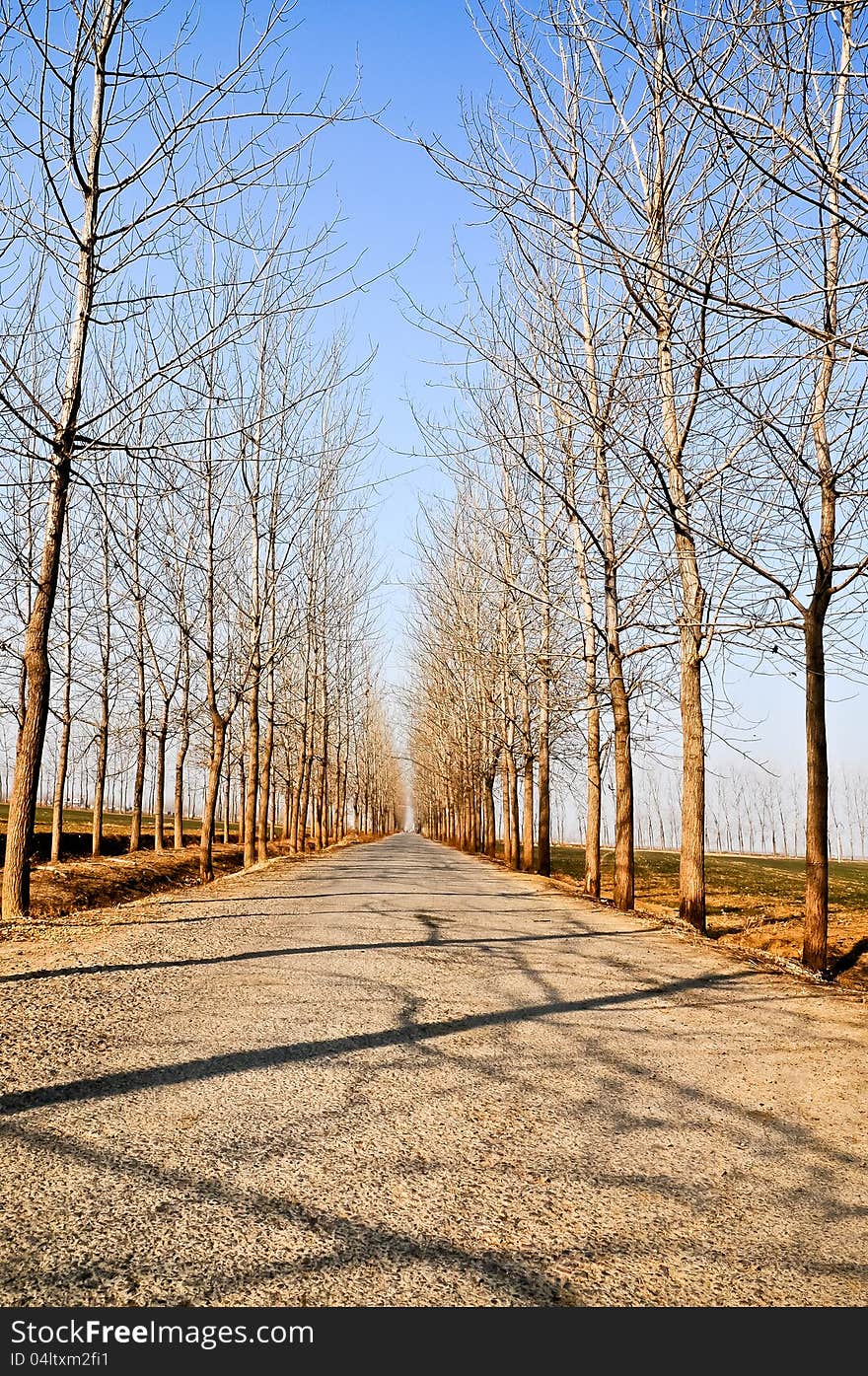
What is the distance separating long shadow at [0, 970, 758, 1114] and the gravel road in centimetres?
2

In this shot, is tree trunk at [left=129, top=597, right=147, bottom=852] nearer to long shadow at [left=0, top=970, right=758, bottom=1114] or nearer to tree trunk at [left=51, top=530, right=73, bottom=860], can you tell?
tree trunk at [left=51, top=530, right=73, bottom=860]

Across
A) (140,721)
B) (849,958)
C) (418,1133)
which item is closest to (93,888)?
(140,721)

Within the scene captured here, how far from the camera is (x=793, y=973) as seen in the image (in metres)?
7.06

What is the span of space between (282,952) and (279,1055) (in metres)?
2.60

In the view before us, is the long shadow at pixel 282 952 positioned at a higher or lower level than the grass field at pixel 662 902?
higher

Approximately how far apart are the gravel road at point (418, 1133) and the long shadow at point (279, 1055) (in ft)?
0.06

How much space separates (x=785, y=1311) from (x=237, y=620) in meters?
18.3

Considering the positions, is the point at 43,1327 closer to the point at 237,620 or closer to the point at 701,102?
the point at 701,102

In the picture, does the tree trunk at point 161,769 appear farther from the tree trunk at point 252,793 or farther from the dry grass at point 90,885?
the tree trunk at point 252,793

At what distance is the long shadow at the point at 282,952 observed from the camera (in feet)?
17.4

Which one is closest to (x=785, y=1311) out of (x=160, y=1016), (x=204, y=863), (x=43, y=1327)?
(x=43, y=1327)

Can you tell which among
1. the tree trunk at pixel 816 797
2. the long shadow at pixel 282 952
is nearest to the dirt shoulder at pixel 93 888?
the long shadow at pixel 282 952

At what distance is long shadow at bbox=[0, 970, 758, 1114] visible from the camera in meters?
3.28

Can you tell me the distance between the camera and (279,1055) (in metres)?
3.89
